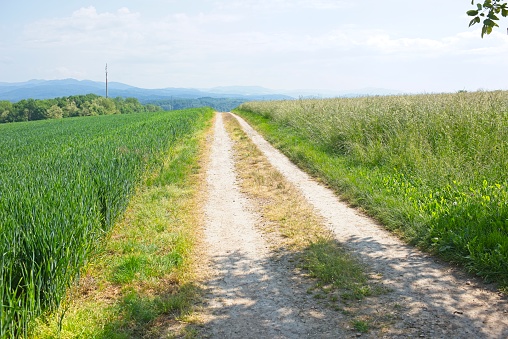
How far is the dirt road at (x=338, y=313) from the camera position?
3969 millimetres

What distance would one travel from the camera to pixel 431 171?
8.41 meters

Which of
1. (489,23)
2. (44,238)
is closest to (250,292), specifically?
(44,238)

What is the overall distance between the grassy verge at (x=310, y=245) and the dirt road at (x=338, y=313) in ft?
0.54

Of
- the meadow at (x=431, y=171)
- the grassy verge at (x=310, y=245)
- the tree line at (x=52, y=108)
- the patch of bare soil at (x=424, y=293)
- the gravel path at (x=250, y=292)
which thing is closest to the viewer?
the patch of bare soil at (x=424, y=293)

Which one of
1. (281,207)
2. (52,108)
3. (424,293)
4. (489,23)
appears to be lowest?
(424,293)

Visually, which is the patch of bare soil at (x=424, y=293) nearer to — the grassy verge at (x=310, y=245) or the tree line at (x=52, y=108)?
the grassy verge at (x=310, y=245)

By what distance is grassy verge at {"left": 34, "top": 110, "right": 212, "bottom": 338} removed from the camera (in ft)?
13.4

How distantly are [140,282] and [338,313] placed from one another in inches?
104

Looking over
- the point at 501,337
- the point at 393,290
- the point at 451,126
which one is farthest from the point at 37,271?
the point at 451,126

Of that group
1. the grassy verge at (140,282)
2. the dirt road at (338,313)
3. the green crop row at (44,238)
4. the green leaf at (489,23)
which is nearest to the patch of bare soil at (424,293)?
the dirt road at (338,313)

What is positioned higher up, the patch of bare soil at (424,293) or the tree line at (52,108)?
the tree line at (52,108)

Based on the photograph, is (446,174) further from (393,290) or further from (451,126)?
(393,290)

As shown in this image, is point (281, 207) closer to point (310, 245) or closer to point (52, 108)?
point (310, 245)

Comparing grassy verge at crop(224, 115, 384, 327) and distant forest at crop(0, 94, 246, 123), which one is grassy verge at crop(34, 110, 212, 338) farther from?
distant forest at crop(0, 94, 246, 123)
